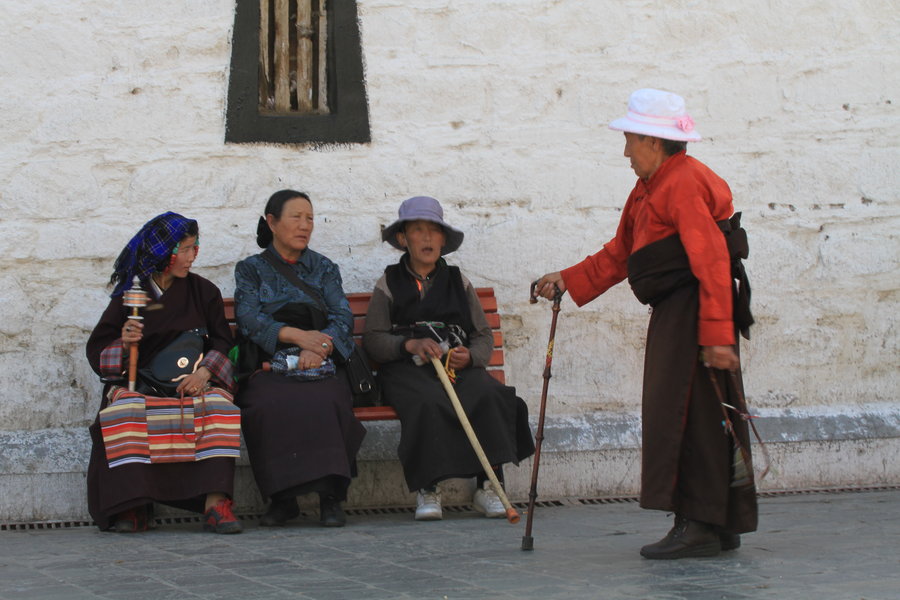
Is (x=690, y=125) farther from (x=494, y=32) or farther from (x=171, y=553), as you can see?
(x=171, y=553)

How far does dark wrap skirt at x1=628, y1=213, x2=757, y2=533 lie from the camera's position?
4449 millimetres

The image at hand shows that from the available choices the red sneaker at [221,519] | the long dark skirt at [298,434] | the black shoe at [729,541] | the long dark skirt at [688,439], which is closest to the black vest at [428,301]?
the long dark skirt at [298,434]

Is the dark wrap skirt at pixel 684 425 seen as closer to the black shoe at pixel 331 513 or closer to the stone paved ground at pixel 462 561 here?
the stone paved ground at pixel 462 561

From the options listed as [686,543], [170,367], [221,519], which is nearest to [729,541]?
[686,543]

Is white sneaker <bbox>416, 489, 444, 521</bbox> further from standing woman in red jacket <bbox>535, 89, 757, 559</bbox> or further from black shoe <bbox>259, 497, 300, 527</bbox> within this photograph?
standing woman in red jacket <bbox>535, 89, 757, 559</bbox>

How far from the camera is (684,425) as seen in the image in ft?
14.7

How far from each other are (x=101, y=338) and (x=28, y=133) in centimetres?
113

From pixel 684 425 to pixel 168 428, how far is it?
2.11m

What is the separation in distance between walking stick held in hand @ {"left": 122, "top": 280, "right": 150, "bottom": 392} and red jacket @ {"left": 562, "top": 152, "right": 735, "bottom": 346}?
2045 mm

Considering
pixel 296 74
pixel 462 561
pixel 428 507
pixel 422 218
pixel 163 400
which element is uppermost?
pixel 296 74

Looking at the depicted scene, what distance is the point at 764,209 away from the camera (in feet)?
20.7

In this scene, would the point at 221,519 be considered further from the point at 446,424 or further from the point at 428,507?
the point at 446,424

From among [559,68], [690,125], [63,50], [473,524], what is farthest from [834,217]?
[63,50]

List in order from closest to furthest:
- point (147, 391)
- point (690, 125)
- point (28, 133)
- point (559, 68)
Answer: point (690, 125), point (147, 391), point (28, 133), point (559, 68)
